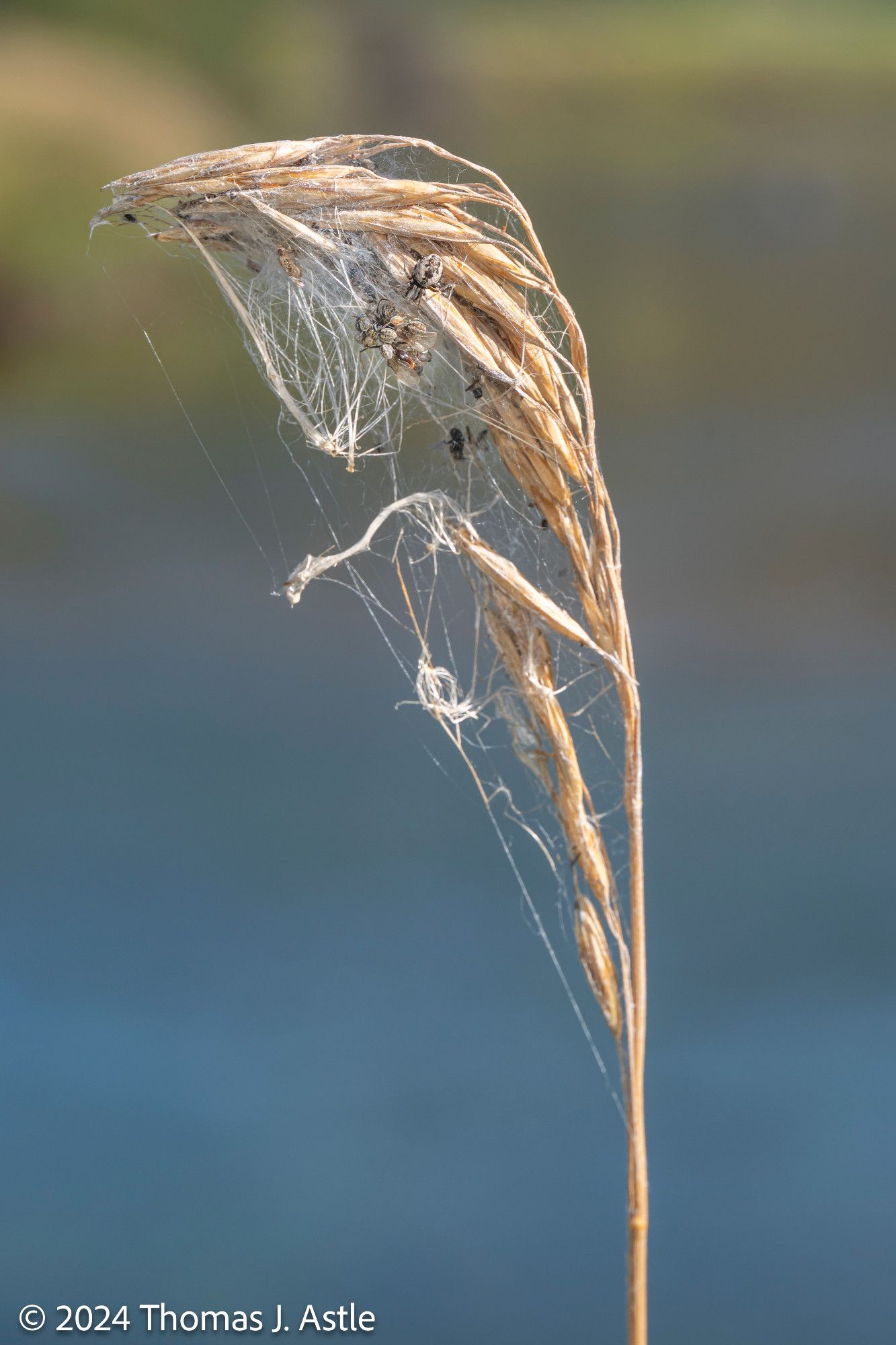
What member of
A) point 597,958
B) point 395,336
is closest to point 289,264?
point 395,336

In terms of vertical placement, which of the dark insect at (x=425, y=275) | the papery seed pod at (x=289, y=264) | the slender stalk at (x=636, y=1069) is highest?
the papery seed pod at (x=289, y=264)

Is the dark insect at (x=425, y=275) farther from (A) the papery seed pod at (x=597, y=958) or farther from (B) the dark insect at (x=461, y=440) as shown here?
(A) the papery seed pod at (x=597, y=958)

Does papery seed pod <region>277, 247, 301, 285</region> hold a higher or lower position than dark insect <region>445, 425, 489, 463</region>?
higher

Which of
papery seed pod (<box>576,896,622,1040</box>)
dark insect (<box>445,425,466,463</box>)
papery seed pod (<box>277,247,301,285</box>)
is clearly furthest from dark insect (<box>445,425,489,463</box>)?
papery seed pod (<box>576,896,622,1040</box>)

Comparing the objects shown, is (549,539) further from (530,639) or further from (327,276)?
(327,276)

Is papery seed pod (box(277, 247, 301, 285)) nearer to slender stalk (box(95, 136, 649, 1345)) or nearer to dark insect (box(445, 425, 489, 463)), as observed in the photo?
slender stalk (box(95, 136, 649, 1345))

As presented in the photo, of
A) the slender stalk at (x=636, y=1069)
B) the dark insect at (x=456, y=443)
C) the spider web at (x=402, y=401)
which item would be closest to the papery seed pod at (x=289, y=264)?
the spider web at (x=402, y=401)

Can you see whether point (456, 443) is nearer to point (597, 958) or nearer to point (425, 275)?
point (425, 275)

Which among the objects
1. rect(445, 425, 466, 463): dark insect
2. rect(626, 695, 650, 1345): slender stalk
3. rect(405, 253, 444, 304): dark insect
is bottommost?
rect(626, 695, 650, 1345): slender stalk
